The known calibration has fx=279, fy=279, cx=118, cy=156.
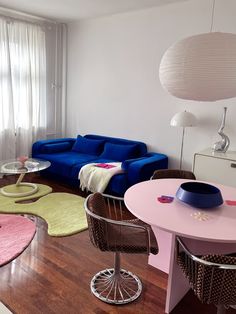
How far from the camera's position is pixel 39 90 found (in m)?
5.11

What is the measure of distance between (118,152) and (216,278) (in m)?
3.12

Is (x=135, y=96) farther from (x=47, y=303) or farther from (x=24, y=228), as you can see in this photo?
(x=47, y=303)

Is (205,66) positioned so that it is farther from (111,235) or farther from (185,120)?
(185,120)

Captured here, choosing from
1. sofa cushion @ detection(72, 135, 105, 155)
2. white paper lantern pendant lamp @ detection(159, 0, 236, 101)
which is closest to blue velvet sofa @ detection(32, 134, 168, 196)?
sofa cushion @ detection(72, 135, 105, 155)

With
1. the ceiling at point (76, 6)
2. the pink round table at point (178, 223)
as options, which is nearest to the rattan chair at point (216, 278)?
the pink round table at point (178, 223)

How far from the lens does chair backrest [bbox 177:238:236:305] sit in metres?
1.40

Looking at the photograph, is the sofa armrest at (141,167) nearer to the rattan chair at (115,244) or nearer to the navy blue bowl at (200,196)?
the rattan chair at (115,244)

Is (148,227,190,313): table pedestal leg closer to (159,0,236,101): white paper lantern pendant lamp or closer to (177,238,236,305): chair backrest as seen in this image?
(177,238,236,305): chair backrest

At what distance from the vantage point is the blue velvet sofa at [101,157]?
3.69m

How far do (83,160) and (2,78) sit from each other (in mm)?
1886

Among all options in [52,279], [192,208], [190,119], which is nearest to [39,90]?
[190,119]

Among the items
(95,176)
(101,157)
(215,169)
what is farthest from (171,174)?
(101,157)

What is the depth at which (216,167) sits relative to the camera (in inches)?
127

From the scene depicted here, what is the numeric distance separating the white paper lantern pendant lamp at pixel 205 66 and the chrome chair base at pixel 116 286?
1519 millimetres
